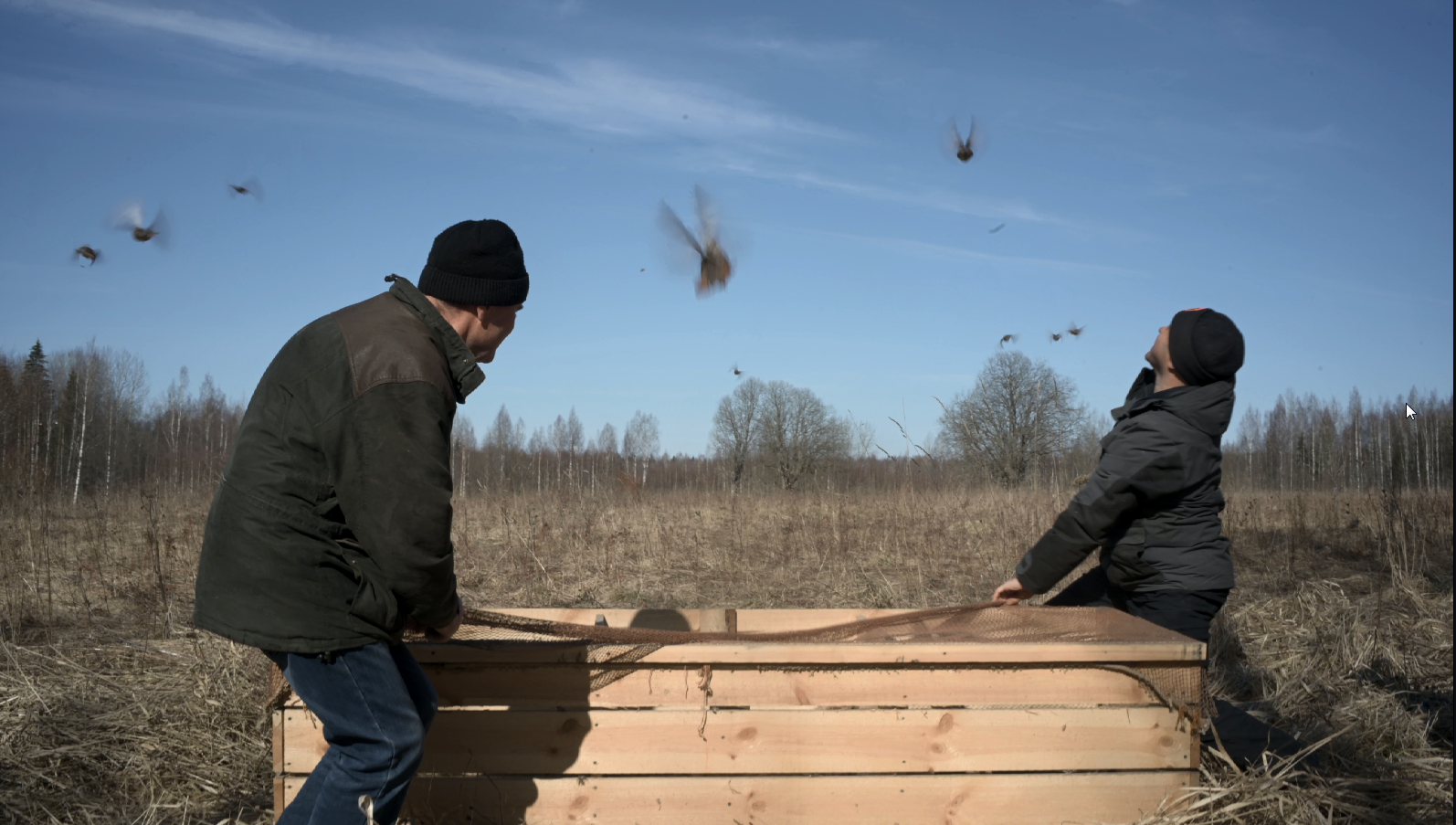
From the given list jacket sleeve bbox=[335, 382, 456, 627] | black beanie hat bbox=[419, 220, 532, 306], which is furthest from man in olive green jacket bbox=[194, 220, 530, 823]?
black beanie hat bbox=[419, 220, 532, 306]

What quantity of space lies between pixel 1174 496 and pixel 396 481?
94.9 inches

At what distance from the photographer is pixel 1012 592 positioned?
3.21 m

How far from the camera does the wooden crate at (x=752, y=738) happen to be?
245 centimetres

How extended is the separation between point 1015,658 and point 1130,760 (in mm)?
441

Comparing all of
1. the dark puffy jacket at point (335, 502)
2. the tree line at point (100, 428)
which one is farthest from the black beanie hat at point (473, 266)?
the tree line at point (100, 428)

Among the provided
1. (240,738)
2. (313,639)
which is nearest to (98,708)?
(240,738)

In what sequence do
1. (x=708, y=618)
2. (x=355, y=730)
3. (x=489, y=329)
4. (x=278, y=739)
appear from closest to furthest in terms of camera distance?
(x=355, y=730) < (x=489, y=329) < (x=278, y=739) < (x=708, y=618)

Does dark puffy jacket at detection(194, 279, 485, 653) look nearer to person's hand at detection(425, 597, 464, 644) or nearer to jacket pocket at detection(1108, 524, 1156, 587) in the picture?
person's hand at detection(425, 597, 464, 644)

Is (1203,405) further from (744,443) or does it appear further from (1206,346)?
(744,443)

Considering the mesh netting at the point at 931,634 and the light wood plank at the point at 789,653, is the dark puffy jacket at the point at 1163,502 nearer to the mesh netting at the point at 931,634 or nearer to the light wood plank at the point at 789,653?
the mesh netting at the point at 931,634

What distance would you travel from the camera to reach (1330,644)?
4996 millimetres

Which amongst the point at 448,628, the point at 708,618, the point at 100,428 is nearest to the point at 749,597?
the point at 708,618

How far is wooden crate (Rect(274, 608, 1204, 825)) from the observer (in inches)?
96.3

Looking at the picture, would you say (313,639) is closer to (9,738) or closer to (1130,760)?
(1130,760)
